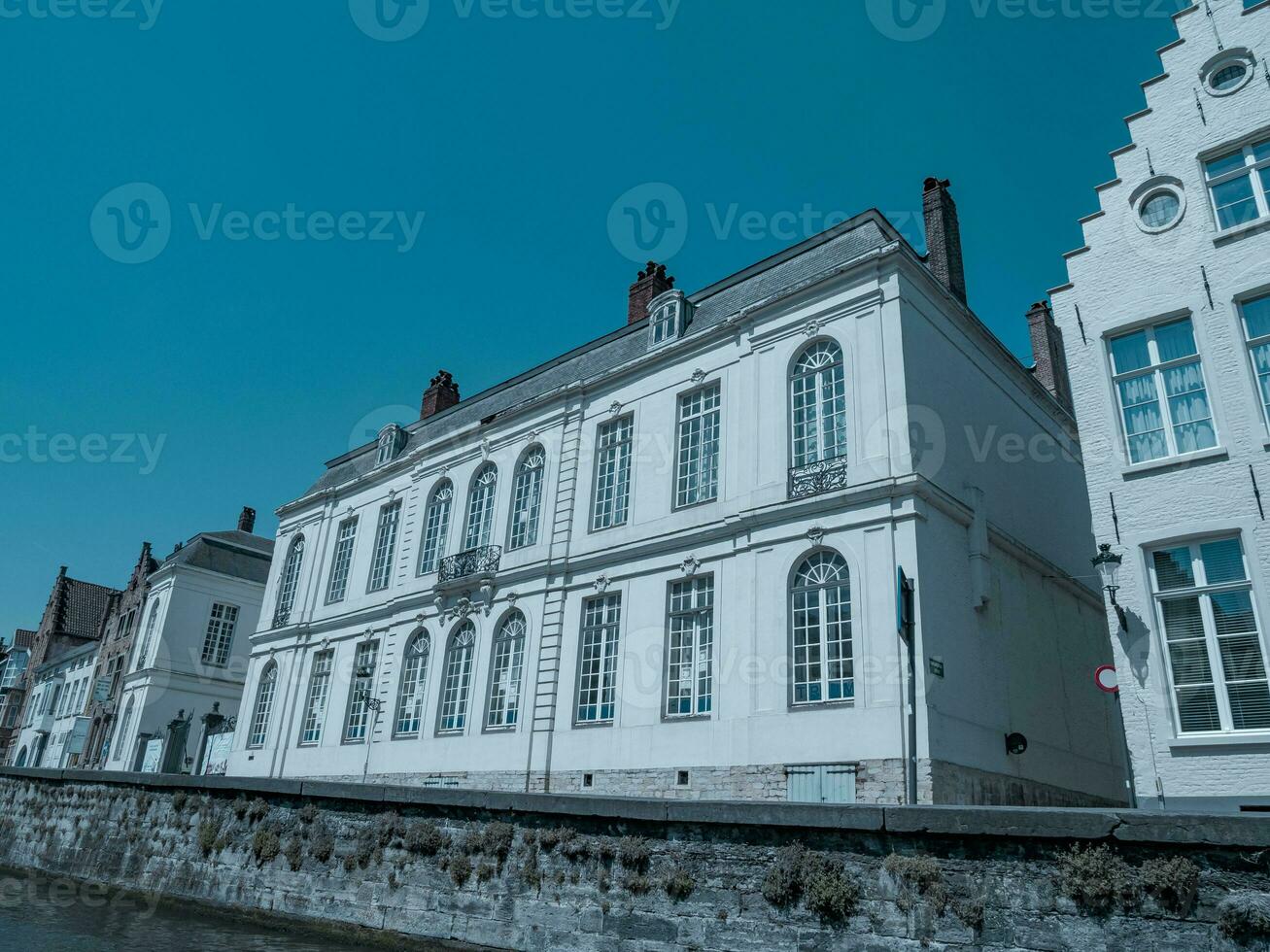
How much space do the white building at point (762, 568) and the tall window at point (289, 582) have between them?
5248 millimetres

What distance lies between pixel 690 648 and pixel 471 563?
7.20 metres

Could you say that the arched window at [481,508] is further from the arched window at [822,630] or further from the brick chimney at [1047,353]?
the brick chimney at [1047,353]

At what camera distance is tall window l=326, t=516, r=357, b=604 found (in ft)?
88.8

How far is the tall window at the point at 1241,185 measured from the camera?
Result: 11.7 metres

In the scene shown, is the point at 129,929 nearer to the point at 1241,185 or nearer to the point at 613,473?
the point at 613,473

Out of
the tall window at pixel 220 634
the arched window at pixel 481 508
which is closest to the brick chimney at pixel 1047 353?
the arched window at pixel 481 508

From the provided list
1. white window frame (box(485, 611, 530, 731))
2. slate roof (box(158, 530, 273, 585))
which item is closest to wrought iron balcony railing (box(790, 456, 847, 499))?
white window frame (box(485, 611, 530, 731))

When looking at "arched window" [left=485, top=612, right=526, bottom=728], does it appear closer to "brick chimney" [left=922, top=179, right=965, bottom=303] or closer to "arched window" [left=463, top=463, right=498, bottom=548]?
"arched window" [left=463, top=463, right=498, bottom=548]

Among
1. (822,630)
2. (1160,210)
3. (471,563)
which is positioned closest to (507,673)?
(471,563)

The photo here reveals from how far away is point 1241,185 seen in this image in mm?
11914

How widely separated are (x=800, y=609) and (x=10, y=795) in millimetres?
18882

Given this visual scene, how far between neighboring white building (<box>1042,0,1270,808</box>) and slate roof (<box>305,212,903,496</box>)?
4689 mm

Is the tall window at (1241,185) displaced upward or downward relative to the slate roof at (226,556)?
downward

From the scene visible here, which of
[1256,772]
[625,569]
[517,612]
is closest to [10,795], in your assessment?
[517,612]
